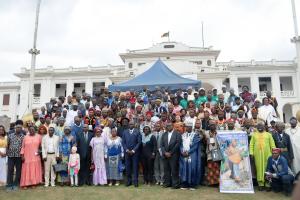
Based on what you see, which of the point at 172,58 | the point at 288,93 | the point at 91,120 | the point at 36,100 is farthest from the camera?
the point at 36,100

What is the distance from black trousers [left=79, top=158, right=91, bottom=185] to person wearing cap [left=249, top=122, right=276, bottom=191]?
13.5 ft

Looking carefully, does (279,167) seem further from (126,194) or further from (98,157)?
(98,157)

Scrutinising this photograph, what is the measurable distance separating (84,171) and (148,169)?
1.67m

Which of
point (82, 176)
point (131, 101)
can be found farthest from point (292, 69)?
point (82, 176)

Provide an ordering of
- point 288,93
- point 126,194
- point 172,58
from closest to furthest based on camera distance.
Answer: point 126,194 < point 288,93 < point 172,58

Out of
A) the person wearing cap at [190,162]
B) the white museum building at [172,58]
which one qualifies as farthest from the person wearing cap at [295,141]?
the white museum building at [172,58]

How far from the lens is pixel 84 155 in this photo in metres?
8.28

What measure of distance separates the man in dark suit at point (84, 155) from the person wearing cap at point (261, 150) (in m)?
4.10

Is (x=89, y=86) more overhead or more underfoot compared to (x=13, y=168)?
more overhead

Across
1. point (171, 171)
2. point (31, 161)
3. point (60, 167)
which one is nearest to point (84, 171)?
point (60, 167)

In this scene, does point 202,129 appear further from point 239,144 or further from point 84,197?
point 84,197

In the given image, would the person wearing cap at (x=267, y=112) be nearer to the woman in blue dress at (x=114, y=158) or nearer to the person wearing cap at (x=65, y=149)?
the woman in blue dress at (x=114, y=158)

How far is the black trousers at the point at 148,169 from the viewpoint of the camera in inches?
324

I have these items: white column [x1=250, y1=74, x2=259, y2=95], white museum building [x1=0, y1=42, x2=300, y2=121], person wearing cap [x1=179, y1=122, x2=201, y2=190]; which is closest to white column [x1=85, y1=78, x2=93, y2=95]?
white museum building [x1=0, y1=42, x2=300, y2=121]
